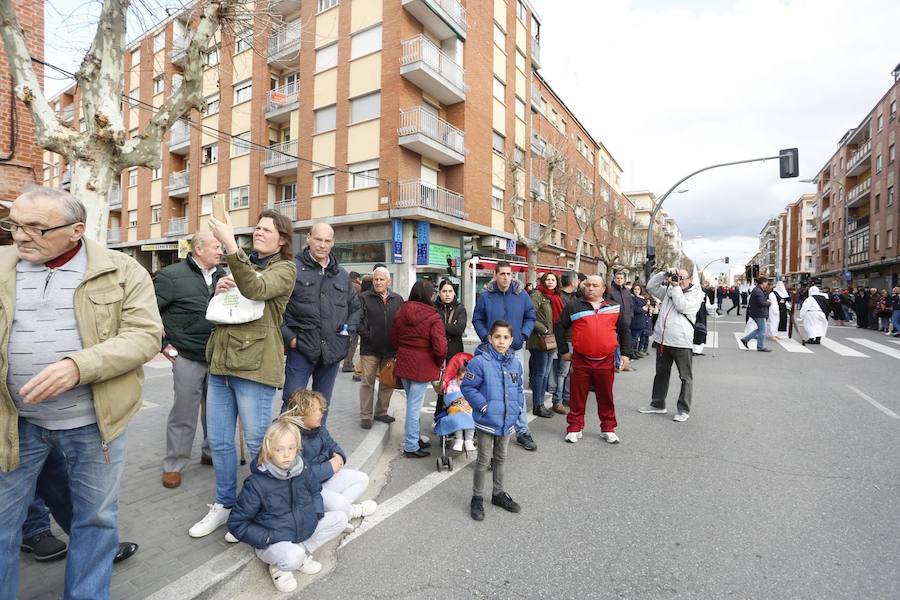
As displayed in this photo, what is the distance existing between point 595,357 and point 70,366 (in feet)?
14.2

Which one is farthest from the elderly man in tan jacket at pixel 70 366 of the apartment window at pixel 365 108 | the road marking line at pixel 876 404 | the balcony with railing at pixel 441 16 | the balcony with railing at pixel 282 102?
the balcony with railing at pixel 282 102

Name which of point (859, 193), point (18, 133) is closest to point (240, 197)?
point (18, 133)

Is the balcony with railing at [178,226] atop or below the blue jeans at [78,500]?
atop

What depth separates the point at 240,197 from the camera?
23234mm

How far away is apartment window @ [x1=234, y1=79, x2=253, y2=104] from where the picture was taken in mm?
22875

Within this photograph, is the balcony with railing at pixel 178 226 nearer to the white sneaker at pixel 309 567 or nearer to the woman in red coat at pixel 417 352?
the woman in red coat at pixel 417 352

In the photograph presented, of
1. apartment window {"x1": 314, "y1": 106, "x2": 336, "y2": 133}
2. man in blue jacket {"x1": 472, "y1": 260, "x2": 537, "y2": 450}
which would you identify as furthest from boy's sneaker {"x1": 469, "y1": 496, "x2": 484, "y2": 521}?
apartment window {"x1": 314, "y1": 106, "x2": 336, "y2": 133}

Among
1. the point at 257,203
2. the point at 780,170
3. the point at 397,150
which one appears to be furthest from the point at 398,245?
the point at 780,170

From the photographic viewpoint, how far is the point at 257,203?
22.5 meters

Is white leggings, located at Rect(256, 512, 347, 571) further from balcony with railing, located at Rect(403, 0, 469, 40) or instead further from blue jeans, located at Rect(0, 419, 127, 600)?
balcony with railing, located at Rect(403, 0, 469, 40)

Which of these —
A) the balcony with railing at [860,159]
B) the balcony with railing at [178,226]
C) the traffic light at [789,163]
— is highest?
the balcony with railing at [860,159]

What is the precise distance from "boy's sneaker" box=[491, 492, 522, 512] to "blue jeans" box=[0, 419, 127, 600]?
2.27 meters

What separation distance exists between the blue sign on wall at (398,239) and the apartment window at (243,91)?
1116cm

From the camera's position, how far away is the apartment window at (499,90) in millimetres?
23622
